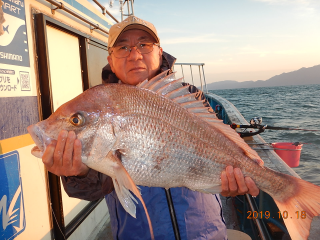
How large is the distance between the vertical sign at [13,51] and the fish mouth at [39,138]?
0.83 metres

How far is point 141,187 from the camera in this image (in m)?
2.04

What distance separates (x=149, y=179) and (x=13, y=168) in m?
1.39

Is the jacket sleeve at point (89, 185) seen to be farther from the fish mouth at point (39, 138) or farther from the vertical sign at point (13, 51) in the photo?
the vertical sign at point (13, 51)

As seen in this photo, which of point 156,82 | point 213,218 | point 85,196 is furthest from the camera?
point 213,218

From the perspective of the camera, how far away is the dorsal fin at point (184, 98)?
170 centimetres

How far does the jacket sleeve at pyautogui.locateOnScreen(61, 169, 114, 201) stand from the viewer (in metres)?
1.78

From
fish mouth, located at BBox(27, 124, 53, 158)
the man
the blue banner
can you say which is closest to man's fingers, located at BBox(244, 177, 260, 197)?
the man

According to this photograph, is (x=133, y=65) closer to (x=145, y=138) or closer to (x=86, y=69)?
(x=145, y=138)

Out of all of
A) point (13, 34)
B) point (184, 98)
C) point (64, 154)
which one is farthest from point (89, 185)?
point (13, 34)

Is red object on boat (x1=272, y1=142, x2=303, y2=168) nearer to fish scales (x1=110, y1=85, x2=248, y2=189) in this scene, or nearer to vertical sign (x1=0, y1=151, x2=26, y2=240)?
fish scales (x1=110, y1=85, x2=248, y2=189)

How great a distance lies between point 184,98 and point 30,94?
165 cm

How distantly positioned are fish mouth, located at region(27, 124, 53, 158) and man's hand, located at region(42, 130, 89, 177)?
0.03 m

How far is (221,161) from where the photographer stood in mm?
1716

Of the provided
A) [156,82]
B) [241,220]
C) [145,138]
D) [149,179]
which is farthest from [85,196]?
[241,220]
